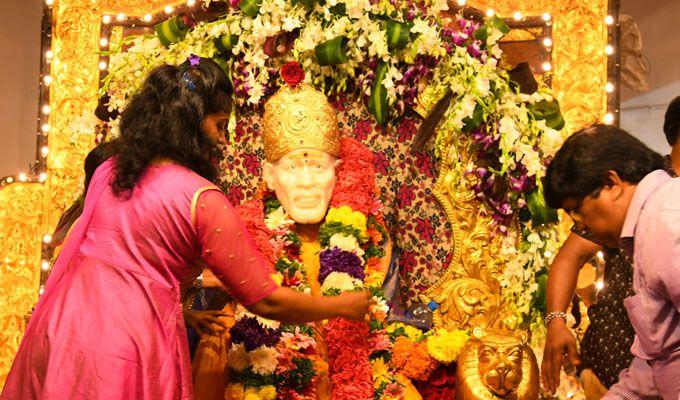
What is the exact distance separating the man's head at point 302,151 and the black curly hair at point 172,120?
156 centimetres

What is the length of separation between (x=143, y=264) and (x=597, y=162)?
146cm

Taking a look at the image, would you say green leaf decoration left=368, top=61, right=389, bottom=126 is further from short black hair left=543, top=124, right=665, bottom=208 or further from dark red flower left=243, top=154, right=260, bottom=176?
short black hair left=543, top=124, right=665, bottom=208

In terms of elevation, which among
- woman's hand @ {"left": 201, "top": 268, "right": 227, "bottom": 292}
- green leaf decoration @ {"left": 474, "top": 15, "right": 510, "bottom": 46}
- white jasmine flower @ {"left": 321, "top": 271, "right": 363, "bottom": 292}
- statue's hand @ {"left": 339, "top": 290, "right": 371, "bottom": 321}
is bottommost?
white jasmine flower @ {"left": 321, "top": 271, "right": 363, "bottom": 292}

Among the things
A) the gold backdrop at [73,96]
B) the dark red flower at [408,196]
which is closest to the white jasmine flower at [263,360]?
the dark red flower at [408,196]

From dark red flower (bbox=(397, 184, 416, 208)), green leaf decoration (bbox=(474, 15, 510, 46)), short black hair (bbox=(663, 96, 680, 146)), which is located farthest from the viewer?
dark red flower (bbox=(397, 184, 416, 208))

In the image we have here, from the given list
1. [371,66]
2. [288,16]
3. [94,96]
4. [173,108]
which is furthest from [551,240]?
[94,96]

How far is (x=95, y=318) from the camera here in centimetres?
280

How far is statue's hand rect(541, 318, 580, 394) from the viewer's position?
11.9 ft

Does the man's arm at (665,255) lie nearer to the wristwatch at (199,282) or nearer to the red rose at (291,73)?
the wristwatch at (199,282)

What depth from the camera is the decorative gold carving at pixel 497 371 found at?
4.06 metres

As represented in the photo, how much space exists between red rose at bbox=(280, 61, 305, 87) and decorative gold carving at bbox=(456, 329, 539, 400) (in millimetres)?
1668

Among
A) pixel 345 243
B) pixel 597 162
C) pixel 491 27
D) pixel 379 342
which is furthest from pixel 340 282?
pixel 597 162

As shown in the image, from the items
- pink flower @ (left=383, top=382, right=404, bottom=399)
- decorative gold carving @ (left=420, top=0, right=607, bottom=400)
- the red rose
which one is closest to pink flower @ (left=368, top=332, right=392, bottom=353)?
pink flower @ (left=383, top=382, right=404, bottom=399)

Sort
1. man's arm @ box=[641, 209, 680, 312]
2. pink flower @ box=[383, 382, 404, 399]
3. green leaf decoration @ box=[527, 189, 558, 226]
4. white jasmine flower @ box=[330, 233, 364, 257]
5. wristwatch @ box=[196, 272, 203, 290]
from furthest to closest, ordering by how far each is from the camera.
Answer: green leaf decoration @ box=[527, 189, 558, 226], white jasmine flower @ box=[330, 233, 364, 257], pink flower @ box=[383, 382, 404, 399], wristwatch @ box=[196, 272, 203, 290], man's arm @ box=[641, 209, 680, 312]
